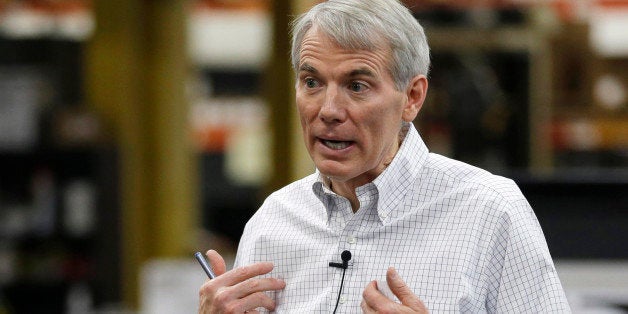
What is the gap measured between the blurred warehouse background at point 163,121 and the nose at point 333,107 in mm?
3086

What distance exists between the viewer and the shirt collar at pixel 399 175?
1.81m

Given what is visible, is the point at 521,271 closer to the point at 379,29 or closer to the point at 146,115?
the point at 379,29

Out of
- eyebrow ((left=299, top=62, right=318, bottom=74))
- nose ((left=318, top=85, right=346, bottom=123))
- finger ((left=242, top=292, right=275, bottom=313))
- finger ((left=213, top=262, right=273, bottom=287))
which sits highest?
eyebrow ((left=299, top=62, right=318, bottom=74))

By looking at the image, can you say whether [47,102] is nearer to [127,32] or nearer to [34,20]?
[127,32]

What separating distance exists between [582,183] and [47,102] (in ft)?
12.9

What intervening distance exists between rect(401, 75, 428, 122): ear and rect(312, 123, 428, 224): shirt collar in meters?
0.05

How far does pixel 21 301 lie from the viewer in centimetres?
707

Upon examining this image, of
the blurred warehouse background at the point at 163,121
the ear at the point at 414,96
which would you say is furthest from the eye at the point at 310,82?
the blurred warehouse background at the point at 163,121

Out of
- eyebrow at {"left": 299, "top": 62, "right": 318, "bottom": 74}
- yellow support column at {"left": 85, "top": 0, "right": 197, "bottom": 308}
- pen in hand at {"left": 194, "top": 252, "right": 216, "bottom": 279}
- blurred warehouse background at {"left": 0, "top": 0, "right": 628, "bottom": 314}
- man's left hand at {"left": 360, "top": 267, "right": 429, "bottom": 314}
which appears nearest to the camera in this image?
man's left hand at {"left": 360, "top": 267, "right": 429, "bottom": 314}

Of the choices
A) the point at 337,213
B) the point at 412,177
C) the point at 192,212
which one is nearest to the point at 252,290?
the point at 337,213

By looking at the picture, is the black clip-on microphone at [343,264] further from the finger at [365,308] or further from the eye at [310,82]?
the eye at [310,82]

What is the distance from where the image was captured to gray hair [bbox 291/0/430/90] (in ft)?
5.66

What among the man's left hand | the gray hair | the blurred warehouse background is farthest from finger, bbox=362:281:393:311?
the blurred warehouse background

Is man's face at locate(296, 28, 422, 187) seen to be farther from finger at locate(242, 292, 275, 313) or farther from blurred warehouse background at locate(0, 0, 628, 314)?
blurred warehouse background at locate(0, 0, 628, 314)
